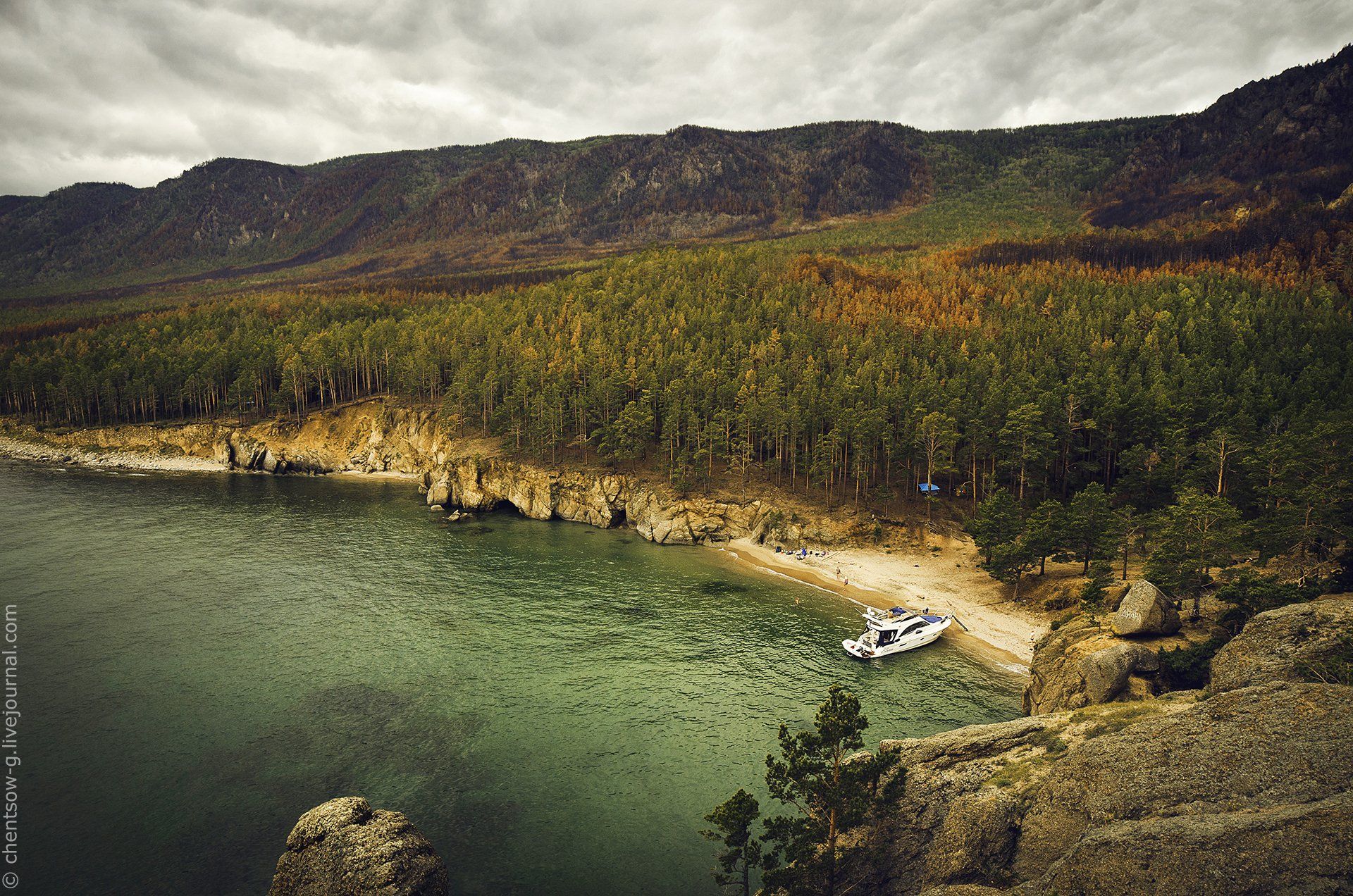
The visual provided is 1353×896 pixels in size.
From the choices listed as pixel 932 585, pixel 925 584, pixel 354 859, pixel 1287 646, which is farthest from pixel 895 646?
pixel 354 859

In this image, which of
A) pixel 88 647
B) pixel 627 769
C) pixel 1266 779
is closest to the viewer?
pixel 1266 779

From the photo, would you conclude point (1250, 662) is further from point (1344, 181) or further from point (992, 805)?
point (1344, 181)

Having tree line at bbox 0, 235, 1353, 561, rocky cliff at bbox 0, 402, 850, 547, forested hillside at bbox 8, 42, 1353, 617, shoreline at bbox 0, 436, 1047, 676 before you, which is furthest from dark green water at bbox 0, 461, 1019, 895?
tree line at bbox 0, 235, 1353, 561

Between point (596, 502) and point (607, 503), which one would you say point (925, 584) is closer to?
point (607, 503)

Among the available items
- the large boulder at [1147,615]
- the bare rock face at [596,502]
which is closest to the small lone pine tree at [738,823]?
the large boulder at [1147,615]

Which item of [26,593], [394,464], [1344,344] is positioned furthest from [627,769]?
[1344,344]

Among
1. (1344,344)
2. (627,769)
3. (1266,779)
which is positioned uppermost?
(1344,344)

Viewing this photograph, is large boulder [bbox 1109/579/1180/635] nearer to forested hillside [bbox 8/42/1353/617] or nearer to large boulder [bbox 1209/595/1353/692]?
forested hillside [bbox 8/42/1353/617]
